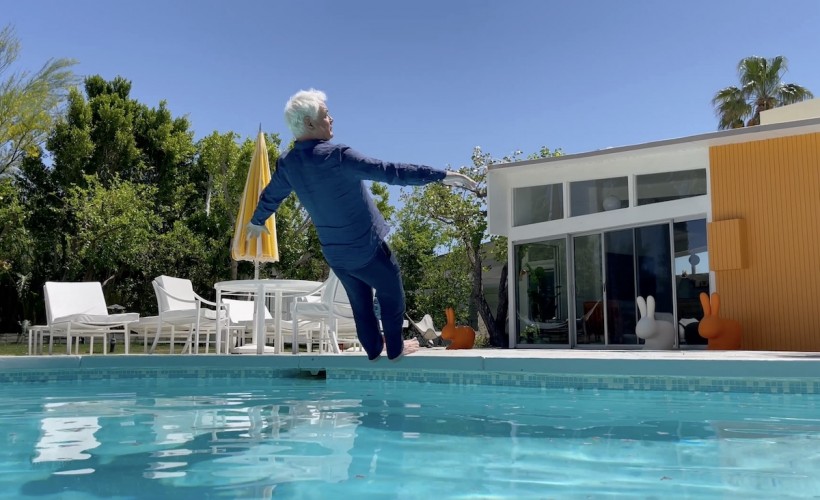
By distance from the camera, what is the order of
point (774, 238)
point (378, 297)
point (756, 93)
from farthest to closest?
1. point (756, 93)
2. point (774, 238)
3. point (378, 297)

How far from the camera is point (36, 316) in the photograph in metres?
16.9

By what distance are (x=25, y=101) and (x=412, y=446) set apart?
16.3 metres

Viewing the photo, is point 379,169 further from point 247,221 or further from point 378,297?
point 247,221

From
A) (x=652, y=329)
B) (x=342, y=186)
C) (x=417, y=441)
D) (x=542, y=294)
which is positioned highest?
(x=342, y=186)

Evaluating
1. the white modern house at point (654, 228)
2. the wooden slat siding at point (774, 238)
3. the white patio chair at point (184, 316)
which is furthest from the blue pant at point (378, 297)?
the wooden slat siding at point (774, 238)

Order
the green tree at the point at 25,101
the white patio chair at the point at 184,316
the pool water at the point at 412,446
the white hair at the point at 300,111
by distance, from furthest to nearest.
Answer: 1. the green tree at the point at 25,101
2. the white patio chair at the point at 184,316
3. the white hair at the point at 300,111
4. the pool water at the point at 412,446

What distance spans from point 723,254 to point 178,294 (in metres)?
7.34

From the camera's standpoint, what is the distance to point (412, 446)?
10.2 ft

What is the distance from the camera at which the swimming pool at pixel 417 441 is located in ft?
7.57

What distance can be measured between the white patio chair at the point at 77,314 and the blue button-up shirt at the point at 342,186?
546 cm

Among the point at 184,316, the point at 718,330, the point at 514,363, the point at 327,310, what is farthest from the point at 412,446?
the point at 718,330

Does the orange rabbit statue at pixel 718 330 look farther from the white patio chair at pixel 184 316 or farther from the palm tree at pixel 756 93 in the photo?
the palm tree at pixel 756 93

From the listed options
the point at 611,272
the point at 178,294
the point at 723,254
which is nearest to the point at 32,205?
the point at 178,294

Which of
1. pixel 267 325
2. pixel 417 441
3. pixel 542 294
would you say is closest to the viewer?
pixel 417 441
